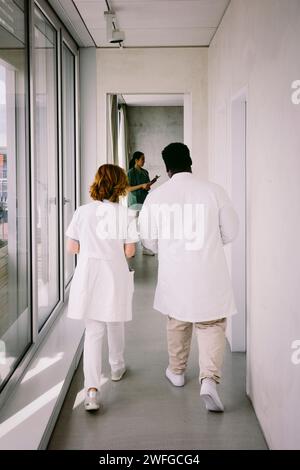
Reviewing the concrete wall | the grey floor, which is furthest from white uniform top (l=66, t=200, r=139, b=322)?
the concrete wall

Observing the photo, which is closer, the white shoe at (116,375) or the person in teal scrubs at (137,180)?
the white shoe at (116,375)

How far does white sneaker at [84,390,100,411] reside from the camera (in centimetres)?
303

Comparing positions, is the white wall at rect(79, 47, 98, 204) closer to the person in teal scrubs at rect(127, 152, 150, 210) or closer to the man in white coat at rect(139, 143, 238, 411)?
the person in teal scrubs at rect(127, 152, 150, 210)

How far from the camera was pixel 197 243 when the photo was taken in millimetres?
3080

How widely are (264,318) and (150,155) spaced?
9.56 meters

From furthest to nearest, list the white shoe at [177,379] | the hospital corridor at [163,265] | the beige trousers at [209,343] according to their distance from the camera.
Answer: the white shoe at [177,379] → the beige trousers at [209,343] → the hospital corridor at [163,265]

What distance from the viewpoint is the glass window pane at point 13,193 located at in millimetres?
Answer: 3010

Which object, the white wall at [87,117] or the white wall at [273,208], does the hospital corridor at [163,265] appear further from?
the white wall at [87,117]

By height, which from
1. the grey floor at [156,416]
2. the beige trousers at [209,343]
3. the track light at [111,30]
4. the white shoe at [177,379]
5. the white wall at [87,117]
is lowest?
the grey floor at [156,416]

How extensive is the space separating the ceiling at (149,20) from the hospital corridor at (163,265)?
0.10 feet

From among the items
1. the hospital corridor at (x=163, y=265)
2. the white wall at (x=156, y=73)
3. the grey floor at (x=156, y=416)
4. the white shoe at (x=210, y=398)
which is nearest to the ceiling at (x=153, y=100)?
the white wall at (x=156, y=73)

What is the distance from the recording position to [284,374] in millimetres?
2352

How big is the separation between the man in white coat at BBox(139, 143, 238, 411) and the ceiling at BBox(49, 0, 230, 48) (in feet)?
6.09

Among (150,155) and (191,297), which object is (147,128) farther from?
(191,297)
